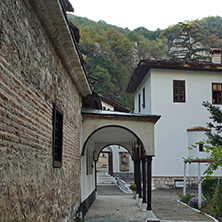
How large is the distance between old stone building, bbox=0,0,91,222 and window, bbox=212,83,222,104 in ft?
49.9

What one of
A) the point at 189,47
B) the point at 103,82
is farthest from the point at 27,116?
the point at 103,82

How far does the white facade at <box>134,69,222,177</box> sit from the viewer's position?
61.6ft

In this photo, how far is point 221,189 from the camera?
1045 centimetres

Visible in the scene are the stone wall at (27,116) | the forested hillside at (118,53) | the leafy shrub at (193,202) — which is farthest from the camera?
the forested hillside at (118,53)

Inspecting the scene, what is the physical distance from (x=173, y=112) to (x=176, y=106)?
401mm

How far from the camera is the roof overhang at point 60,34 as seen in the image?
3905 mm

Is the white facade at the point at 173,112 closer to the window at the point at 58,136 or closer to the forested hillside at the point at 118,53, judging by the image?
the window at the point at 58,136

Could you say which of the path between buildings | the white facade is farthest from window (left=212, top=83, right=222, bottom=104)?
the path between buildings

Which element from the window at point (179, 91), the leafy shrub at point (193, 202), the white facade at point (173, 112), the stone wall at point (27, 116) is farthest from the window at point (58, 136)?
the window at point (179, 91)

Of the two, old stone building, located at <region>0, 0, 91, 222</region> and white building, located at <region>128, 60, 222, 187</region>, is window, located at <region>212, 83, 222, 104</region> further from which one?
old stone building, located at <region>0, 0, 91, 222</region>

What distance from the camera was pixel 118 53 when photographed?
58.7 metres

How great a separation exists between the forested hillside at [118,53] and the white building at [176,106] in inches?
1082

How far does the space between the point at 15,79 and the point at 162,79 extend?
54.1ft

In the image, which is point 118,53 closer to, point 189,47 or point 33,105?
point 189,47
